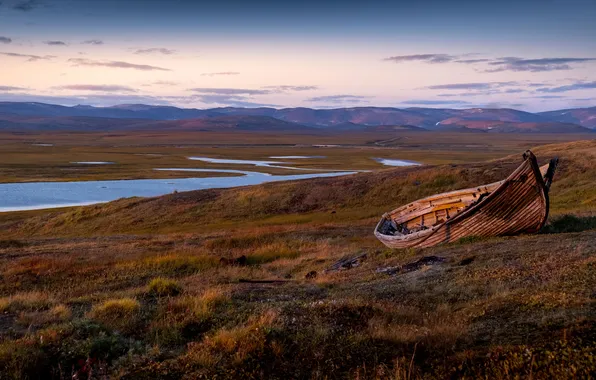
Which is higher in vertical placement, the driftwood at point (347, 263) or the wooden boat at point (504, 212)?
the wooden boat at point (504, 212)

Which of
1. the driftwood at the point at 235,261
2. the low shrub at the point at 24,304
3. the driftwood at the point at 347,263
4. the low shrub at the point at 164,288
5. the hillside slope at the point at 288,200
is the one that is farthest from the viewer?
the hillside slope at the point at 288,200

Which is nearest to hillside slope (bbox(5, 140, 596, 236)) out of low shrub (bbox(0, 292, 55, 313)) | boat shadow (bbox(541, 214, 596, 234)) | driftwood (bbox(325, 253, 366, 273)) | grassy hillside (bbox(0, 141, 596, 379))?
driftwood (bbox(325, 253, 366, 273))

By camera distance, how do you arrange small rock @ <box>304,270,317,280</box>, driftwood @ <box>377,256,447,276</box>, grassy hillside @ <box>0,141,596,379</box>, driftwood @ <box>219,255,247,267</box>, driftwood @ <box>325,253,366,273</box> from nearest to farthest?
1. grassy hillside @ <box>0,141,596,379</box>
2. driftwood @ <box>377,256,447,276</box>
3. small rock @ <box>304,270,317,280</box>
4. driftwood @ <box>325,253,366,273</box>
5. driftwood @ <box>219,255,247,267</box>

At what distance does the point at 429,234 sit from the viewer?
56.6 ft

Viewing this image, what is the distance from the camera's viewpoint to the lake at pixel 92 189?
5341 centimetres

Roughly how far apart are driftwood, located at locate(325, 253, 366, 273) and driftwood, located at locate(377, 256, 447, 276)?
211 centimetres

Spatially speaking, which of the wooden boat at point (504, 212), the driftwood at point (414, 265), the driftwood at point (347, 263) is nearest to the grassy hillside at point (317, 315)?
the driftwood at point (414, 265)

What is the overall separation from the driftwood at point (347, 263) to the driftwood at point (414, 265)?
2107 millimetres

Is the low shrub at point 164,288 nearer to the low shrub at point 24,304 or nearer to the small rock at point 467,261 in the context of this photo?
the low shrub at point 24,304

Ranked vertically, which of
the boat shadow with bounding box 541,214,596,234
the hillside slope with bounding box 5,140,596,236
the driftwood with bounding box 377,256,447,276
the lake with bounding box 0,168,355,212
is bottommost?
the lake with bounding box 0,168,355,212

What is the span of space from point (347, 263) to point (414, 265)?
10.5 feet

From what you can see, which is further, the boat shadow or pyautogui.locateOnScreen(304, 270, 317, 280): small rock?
the boat shadow

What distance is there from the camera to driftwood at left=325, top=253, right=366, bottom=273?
51.6 ft

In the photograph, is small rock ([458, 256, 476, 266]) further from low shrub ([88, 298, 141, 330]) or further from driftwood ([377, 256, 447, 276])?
low shrub ([88, 298, 141, 330])
